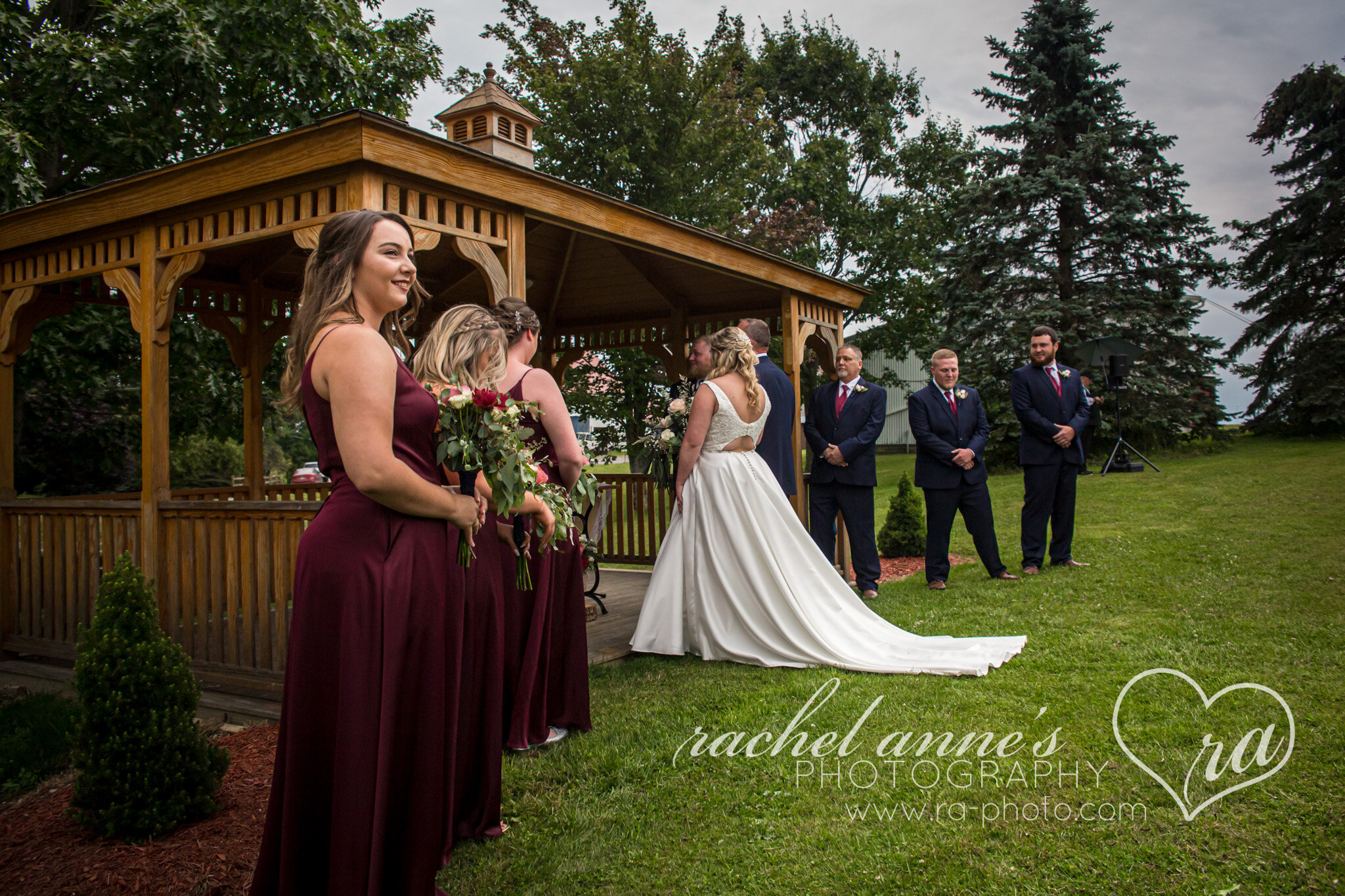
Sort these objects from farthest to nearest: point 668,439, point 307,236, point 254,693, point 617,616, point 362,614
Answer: point 617,616 < point 668,439 < point 254,693 < point 307,236 < point 362,614

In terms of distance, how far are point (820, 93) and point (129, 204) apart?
2861cm

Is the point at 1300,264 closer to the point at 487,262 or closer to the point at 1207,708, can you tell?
the point at 1207,708

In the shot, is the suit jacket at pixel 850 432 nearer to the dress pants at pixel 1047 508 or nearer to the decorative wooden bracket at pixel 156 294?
the dress pants at pixel 1047 508

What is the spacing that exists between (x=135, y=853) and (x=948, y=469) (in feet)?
22.5

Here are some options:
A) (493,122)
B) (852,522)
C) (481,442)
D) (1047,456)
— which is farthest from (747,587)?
(1047,456)

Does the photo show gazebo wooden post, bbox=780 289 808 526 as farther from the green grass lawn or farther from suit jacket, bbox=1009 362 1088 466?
the green grass lawn

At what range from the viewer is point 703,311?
10.3 m

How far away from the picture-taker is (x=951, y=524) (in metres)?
8.03

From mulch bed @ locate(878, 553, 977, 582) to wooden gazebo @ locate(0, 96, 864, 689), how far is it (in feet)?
5.79

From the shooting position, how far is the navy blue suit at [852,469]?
7.79 m

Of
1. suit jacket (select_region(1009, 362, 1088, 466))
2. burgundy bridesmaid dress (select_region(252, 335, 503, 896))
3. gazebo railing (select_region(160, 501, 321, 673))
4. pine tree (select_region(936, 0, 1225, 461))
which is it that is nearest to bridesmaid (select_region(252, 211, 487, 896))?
burgundy bridesmaid dress (select_region(252, 335, 503, 896))

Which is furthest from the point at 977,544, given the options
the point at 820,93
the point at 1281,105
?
the point at 820,93

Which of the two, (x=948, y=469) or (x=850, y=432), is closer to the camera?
(x=850, y=432)

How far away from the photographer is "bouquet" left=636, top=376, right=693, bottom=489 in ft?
21.0
